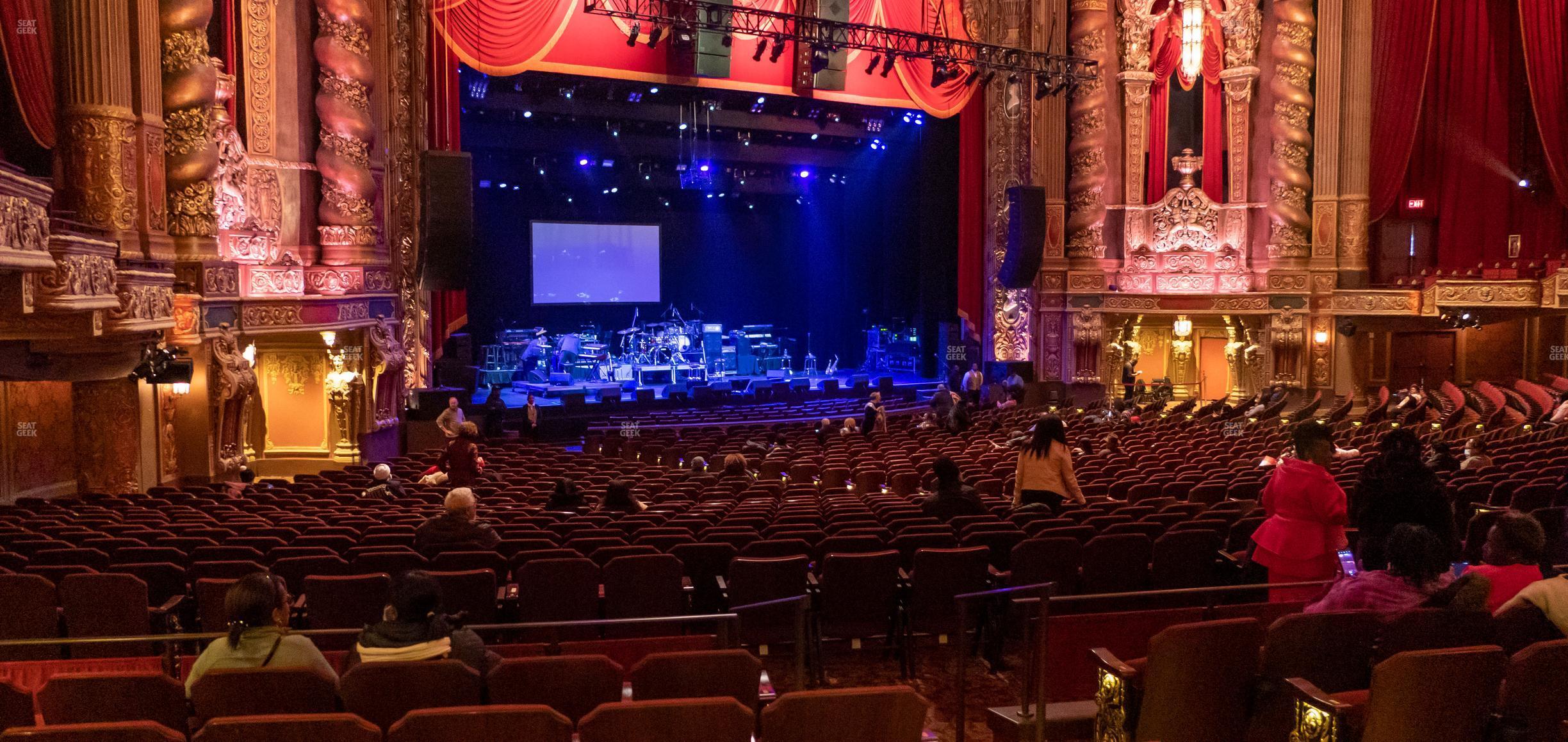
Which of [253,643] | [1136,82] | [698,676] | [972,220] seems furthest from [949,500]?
[1136,82]

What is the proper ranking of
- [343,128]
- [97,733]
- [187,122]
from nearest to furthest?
[97,733]
[187,122]
[343,128]

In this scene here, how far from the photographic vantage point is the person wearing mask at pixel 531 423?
1923cm

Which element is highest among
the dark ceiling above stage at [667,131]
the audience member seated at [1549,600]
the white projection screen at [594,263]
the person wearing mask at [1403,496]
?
the dark ceiling above stage at [667,131]

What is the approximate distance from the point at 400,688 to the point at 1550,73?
2740 centimetres

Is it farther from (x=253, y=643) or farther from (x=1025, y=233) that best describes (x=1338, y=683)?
(x=1025, y=233)

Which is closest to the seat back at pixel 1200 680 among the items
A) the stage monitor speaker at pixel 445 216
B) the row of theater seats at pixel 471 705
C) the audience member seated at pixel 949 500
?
the row of theater seats at pixel 471 705

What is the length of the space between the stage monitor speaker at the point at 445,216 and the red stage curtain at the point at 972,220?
38.4ft

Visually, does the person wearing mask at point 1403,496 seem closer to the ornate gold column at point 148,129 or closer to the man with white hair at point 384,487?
the man with white hair at point 384,487

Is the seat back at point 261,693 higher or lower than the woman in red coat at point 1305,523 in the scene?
lower

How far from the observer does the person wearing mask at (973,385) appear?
75.0 ft

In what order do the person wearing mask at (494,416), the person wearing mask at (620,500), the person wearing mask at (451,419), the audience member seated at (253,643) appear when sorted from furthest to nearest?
the person wearing mask at (494,416), the person wearing mask at (451,419), the person wearing mask at (620,500), the audience member seated at (253,643)

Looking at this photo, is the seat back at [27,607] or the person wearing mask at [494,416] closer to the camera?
the seat back at [27,607]

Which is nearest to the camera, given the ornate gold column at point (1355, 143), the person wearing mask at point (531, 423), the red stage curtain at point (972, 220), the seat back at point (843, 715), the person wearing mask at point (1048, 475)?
the seat back at point (843, 715)

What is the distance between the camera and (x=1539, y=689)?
3.45m
